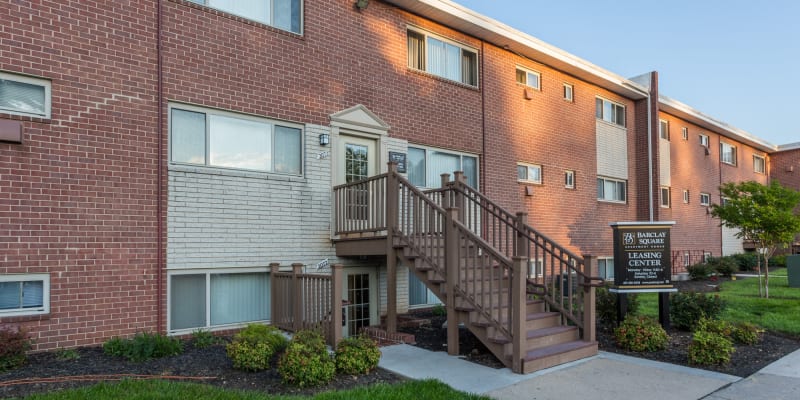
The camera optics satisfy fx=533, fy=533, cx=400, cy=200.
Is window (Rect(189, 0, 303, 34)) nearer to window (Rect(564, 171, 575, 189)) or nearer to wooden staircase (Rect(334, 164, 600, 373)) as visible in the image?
wooden staircase (Rect(334, 164, 600, 373))

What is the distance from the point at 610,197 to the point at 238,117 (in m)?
12.8

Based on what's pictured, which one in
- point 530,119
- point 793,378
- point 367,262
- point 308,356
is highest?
point 530,119

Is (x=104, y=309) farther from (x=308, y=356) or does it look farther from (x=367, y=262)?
(x=367, y=262)

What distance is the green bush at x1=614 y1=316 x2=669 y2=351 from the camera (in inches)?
301

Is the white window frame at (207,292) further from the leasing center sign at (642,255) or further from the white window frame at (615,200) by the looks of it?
the white window frame at (615,200)

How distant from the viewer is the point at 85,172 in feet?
23.3

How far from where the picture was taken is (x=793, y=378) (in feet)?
20.6

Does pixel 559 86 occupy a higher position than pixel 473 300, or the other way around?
pixel 559 86

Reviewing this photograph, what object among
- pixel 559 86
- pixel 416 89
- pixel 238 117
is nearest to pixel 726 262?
pixel 559 86

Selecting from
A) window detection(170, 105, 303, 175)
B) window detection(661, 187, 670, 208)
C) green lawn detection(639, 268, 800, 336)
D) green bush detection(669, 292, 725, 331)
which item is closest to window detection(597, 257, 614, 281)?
green lawn detection(639, 268, 800, 336)

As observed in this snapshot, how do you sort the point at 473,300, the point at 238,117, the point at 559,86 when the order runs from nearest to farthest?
the point at 473,300
the point at 238,117
the point at 559,86

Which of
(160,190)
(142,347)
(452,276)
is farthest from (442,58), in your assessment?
(142,347)

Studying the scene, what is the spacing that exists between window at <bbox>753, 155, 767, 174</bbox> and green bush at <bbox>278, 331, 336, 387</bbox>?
96.0 ft

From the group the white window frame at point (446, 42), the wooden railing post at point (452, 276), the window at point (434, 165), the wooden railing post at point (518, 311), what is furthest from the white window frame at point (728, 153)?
the wooden railing post at point (518, 311)
